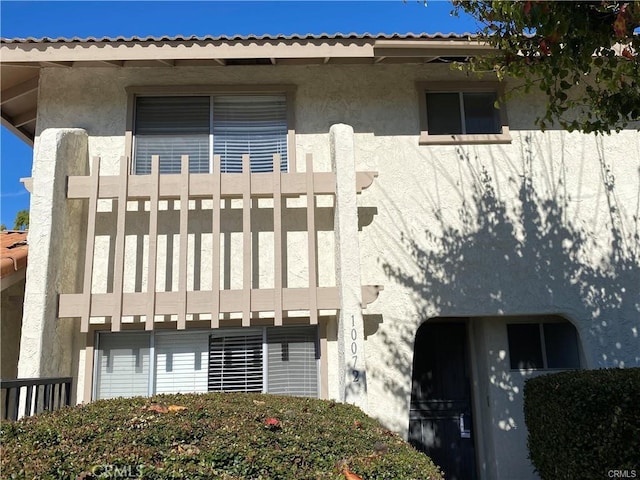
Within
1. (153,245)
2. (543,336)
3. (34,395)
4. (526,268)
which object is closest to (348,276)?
(153,245)

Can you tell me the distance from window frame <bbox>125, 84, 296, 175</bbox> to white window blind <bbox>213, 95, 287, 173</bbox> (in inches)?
3.6

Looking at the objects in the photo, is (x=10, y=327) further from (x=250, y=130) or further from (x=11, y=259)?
(x=250, y=130)

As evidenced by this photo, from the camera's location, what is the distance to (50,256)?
7.16m

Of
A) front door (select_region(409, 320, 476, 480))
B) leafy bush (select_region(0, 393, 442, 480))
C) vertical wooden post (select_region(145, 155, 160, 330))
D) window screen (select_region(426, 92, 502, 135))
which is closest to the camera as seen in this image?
leafy bush (select_region(0, 393, 442, 480))

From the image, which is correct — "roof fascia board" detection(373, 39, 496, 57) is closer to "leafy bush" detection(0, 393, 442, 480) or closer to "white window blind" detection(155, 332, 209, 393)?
"white window blind" detection(155, 332, 209, 393)

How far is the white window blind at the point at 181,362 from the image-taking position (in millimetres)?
7473

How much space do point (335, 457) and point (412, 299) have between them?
12.3ft

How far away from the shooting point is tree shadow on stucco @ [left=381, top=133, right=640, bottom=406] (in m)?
7.79

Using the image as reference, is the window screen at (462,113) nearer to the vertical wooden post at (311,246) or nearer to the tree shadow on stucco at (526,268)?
the tree shadow on stucco at (526,268)

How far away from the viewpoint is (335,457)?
169 inches

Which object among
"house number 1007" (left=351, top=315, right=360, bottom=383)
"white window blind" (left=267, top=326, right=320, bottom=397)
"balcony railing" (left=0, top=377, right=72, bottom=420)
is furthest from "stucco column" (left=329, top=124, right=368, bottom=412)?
"balcony railing" (left=0, top=377, right=72, bottom=420)

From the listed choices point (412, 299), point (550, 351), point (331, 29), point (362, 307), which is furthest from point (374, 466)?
point (331, 29)

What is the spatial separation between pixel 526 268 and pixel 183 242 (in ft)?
14.6

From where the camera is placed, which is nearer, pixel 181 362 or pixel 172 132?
pixel 181 362
